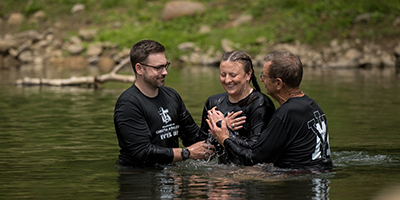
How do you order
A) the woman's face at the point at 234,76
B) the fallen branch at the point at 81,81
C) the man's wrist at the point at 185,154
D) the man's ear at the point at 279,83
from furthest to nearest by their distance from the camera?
the fallen branch at the point at 81,81 < the man's wrist at the point at 185,154 < the woman's face at the point at 234,76 < the man's ear at the point at 279,83

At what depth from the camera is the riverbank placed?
32062mm

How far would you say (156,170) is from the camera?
835 centimetres

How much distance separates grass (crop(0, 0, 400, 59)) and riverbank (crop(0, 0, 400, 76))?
0.19ft

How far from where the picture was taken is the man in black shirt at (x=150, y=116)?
7.71m

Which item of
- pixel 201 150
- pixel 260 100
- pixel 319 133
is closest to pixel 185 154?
pixel 201 150

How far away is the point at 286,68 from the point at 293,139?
0.86m

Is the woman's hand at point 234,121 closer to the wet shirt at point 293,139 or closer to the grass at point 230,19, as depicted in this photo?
the wet shirt at point 293,139

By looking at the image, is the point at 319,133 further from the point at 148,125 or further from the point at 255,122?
the point at 148,125

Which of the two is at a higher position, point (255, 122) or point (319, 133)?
point (255, 122)

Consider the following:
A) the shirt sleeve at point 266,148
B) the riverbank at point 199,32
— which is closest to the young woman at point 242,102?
the shirt sleeve at point 266,148

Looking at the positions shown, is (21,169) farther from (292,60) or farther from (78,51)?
(78,51)

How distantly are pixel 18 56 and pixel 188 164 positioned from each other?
31.0 metres

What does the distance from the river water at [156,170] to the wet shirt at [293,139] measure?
0.33 meters

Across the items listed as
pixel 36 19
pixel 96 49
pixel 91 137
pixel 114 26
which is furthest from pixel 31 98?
pixel 36 19
